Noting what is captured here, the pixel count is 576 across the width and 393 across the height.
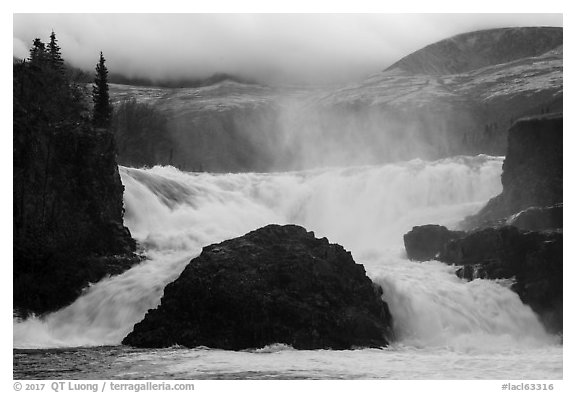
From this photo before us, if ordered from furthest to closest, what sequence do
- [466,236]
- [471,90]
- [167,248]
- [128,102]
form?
1. [471,90]
2. [128,102]
3. [167,248]
4. [466,236]

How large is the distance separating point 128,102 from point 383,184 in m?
70.6

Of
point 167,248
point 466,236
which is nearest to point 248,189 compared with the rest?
point 167,248

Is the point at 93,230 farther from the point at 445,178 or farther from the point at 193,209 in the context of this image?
the point at 445,178

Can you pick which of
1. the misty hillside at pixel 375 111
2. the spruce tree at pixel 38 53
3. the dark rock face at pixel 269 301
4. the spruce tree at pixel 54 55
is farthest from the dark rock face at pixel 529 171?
the misty hillside at pixel 375 111

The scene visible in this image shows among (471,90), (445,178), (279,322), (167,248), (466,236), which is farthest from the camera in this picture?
(471,90)

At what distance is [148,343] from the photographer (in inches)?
1448

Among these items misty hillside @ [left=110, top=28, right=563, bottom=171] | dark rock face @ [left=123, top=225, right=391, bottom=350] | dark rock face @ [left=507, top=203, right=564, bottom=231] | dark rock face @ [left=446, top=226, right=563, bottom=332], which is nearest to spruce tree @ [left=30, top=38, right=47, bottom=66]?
dark rock face @ [left=123, top=225, right=391, bottom=350]

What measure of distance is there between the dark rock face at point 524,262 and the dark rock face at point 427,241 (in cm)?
404

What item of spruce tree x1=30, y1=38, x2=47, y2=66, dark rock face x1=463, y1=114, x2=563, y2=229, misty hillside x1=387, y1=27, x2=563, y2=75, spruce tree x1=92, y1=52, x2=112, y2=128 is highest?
misty hillside x1=387, y1=27, x2=563, y2=75

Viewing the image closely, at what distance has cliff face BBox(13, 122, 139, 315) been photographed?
4478cm

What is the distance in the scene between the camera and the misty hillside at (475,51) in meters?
132

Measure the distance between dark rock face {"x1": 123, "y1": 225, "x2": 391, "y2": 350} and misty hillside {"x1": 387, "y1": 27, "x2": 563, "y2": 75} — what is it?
86.9 metres

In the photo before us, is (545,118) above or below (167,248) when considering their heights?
above

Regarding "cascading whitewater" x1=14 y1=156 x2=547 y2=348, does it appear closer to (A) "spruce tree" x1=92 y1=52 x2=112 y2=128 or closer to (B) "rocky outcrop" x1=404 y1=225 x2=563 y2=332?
(B) "rocky outcrop" x1=404 y1=225 x2=563 y2=332
